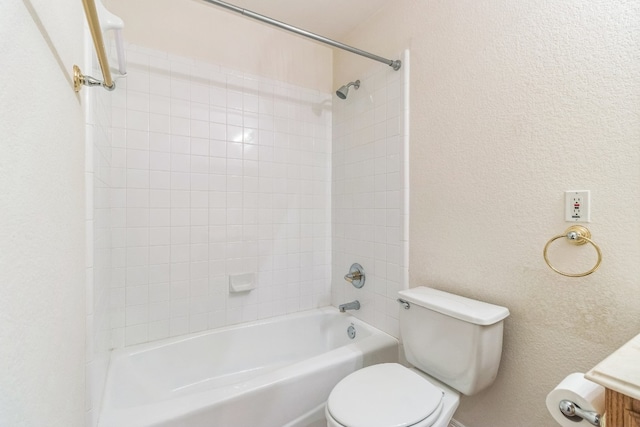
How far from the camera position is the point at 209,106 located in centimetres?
175

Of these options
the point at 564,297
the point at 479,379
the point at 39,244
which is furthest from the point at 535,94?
the point at 39,244

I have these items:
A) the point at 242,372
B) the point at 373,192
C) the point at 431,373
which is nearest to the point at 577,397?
the point at 431,373

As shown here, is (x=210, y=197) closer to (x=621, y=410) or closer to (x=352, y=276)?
(x=352, y=276)

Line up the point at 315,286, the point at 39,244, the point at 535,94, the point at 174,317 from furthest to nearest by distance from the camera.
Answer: the point at 315,286, the point at 174,317, the point at 535,94, the point at 39,244

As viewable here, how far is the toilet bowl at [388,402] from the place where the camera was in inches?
36.8

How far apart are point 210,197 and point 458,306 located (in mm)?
1476

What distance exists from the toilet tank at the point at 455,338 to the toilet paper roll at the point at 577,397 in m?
0.40

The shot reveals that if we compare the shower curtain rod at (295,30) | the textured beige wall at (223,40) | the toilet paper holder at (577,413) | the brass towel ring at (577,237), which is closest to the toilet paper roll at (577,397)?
the toilet paper holder at (577,413)

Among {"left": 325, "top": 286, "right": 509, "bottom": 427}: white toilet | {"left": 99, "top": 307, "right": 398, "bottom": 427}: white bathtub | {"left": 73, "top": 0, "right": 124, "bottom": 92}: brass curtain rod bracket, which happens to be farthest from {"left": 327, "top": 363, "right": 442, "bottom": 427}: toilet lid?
{"left": 73, "top": 0, "right": 124, "bottom": 92}: brass curtain rod bracket

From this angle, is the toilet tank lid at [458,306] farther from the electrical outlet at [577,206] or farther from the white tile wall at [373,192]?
the electrical outlet at [577,206]

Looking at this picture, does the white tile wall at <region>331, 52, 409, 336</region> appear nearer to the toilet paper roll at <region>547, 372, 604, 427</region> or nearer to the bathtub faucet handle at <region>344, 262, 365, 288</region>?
the bathtub faucet handle at <region>344, 262, 365, 288</region>

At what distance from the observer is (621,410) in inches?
19.1

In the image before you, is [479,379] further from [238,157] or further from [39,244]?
[238,157]

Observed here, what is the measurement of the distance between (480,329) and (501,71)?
1.03m
